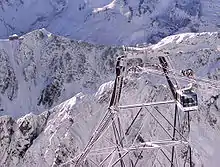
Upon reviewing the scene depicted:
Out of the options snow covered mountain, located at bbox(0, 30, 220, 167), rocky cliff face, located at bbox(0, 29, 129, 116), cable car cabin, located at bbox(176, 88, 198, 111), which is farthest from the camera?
rocky cliff face, located at bbox(0, 29, 129, 116)

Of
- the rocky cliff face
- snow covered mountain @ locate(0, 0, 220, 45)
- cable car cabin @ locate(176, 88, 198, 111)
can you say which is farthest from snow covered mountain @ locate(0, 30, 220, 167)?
snow covered mountain @ locate(0, 0, 220, 45)

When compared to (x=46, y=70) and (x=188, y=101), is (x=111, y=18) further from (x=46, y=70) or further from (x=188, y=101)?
(x=188, y=101)

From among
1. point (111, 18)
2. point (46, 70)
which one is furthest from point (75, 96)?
point (111, 18)

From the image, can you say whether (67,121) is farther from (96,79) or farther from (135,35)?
(135,35)

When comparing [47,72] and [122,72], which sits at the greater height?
[122,72]

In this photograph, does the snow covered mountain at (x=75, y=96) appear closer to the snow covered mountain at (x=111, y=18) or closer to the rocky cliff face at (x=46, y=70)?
the rocky cliff face at (x=46, y=70)

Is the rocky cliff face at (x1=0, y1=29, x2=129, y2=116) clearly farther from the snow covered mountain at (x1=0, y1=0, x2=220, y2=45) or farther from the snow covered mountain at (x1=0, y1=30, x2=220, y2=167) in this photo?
the snow covered mountain at (x1=0, y1=0, x2=220, y2=45)

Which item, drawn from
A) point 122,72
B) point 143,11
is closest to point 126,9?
point 143,11
